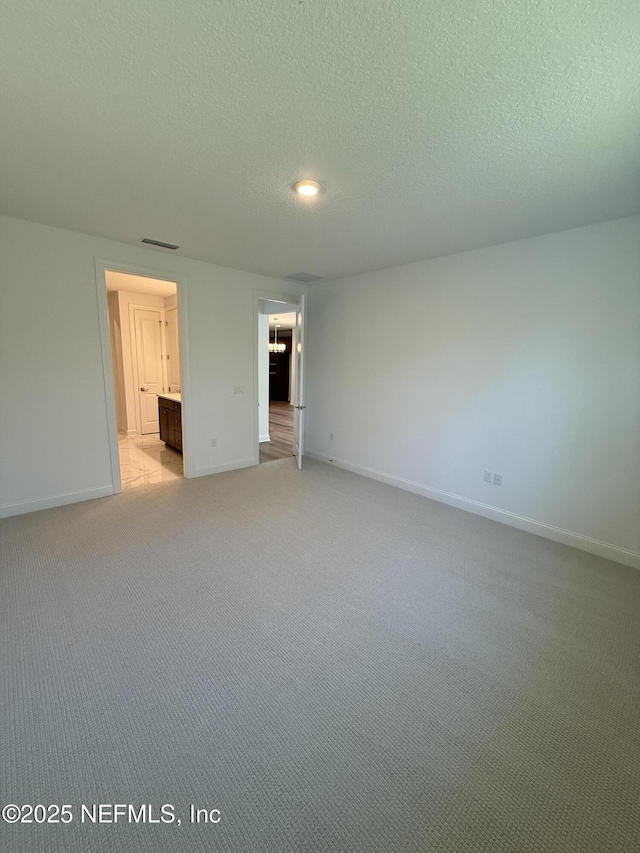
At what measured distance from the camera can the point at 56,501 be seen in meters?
3.48

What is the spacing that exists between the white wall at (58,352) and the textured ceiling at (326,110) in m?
0.57

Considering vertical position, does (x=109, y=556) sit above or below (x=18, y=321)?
below

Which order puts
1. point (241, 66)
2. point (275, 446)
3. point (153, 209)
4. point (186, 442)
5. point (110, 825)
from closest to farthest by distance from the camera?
point (110, 825) < point (241, 66) < point (153, 209) < point (186, 442) < point (275, 446)

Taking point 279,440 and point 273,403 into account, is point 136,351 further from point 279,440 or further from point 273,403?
point 273,403

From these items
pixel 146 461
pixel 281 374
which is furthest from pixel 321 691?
pixel 281 374

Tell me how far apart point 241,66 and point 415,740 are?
9.04 ft

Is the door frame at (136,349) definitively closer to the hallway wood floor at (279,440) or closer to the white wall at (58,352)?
the hallway wood floor at (279,440)

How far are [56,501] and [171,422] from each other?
223 cm

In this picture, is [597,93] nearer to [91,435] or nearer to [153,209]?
[153,209]

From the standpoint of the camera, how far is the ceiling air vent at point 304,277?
4602 mm

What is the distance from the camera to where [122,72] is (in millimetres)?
1390

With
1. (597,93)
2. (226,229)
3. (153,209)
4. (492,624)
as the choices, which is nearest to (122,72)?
(153,209)

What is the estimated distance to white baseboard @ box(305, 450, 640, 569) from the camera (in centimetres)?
285

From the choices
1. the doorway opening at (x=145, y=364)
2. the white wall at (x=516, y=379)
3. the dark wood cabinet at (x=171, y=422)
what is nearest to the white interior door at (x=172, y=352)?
the doorway opening at (x=145, y=364)
